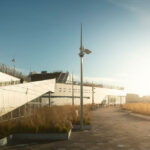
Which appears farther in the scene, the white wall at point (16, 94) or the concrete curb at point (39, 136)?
the white wall at point (16, 94)

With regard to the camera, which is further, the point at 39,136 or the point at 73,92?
the point at 73,92

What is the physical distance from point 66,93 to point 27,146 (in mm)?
32601

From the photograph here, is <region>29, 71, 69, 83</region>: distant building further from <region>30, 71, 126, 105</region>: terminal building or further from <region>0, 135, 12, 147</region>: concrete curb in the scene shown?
<region>0, 135, 12, 147</region>: concrete curb

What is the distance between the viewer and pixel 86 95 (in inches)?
1948

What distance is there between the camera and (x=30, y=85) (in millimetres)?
17547

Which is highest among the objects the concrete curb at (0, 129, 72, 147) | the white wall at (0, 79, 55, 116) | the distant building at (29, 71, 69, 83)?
the distant building at (29, 71, 69, 83)

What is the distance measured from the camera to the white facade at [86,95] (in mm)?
37688

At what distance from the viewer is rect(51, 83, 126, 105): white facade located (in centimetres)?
3769

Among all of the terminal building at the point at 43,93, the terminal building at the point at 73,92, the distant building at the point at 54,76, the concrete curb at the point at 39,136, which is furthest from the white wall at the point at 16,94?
the distant building at the point at 54,76

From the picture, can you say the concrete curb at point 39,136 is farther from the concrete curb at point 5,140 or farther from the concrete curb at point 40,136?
the concrete curb at point 5,140

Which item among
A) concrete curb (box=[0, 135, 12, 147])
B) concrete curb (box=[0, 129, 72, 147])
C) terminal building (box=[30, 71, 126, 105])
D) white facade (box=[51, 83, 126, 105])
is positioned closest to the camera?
concrete curb (box=[0, 135, 12, 147])

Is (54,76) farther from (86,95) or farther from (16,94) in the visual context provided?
(16,94)

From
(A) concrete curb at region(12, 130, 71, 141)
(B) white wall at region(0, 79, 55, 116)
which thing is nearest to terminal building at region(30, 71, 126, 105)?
(B) white wall at region(0, 79, 55, 116)

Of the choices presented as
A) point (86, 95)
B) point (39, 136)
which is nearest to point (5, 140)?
point (39, 136)
